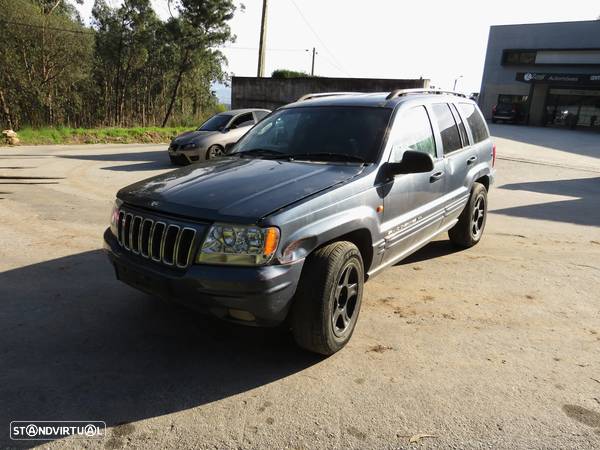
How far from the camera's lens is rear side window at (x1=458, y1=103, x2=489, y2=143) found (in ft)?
17.6

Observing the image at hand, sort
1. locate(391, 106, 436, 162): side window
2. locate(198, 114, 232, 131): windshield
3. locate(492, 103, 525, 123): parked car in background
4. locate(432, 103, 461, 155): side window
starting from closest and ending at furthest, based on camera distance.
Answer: locate(391, 106, 436, 162): side window → locate(432, 103, 461, 155): side window → locate(198, 114, 232, 131): windshield → locate(492, 103, 525, 123): parked car in background

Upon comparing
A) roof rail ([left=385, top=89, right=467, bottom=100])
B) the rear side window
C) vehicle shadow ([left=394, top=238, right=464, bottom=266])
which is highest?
roof rail ([left=385, top=89, right=467, bottom=100])

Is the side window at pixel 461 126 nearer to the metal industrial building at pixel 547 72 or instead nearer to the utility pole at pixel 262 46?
the utility pole at pixel 262 46

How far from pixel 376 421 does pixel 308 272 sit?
3.15ft

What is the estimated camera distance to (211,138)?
11469mm

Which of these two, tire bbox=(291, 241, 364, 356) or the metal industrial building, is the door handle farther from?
the metal industrial building

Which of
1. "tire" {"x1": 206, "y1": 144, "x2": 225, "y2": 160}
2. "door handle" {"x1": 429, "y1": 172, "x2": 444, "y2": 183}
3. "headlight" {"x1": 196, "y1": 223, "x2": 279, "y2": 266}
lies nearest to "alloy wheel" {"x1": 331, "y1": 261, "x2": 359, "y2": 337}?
"headlight" {"x1": 196, "y1": 223, "x2": 279, "y2": 266}

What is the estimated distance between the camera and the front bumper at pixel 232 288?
263 cm

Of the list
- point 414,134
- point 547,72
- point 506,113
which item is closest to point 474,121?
point 414,134

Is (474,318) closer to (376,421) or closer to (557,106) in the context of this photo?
(376,421)

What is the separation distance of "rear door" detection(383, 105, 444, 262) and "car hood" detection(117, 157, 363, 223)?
0.48 metres

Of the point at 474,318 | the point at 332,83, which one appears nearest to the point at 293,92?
the point at 332,83

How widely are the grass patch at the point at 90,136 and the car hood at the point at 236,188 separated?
1555 centimetres

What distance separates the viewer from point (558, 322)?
3826 mm
